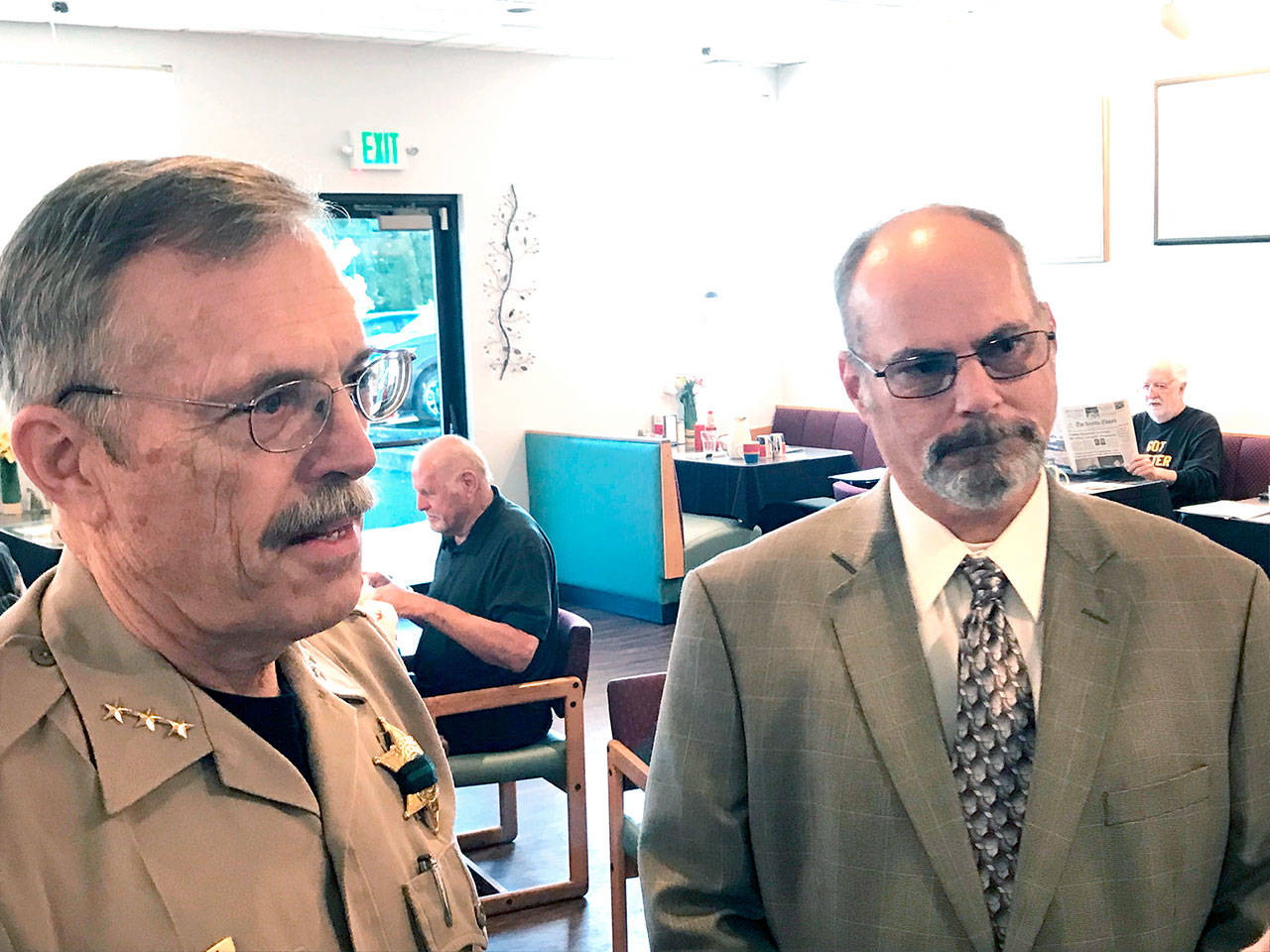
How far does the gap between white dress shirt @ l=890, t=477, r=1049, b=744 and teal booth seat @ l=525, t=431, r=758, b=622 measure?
6.10 m

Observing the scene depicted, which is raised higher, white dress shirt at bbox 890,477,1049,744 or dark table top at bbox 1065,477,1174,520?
white dress shirt at bbox 890,477,1049,744

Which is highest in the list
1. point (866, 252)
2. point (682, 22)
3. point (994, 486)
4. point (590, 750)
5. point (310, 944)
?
point (682, 22)

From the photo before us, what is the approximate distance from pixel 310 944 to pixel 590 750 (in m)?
4.52

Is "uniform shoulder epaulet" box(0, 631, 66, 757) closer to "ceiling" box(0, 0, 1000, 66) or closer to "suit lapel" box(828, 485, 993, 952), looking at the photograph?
"suit lapel" box(828, 485, 993, 952)

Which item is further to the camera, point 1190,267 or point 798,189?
point 798,189

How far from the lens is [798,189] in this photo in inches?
405

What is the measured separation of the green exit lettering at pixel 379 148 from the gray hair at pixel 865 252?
6954mm

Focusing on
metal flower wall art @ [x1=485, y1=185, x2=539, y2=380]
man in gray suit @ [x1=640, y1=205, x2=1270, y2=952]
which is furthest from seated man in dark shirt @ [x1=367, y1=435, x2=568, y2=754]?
metal flower wall art @ [x1=485, y1=185, x2=539, y2=380]

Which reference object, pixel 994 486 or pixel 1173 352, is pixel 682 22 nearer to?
pixel 1173 352

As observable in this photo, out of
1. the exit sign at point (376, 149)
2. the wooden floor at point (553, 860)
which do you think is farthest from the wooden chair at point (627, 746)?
the exit sign at point (376, 149)

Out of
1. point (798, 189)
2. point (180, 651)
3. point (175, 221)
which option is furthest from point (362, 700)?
point (798, 189)

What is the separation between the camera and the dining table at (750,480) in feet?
27.8

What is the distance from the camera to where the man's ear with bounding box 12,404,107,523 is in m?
1.11

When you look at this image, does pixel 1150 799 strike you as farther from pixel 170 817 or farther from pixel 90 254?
pixel 90 254
